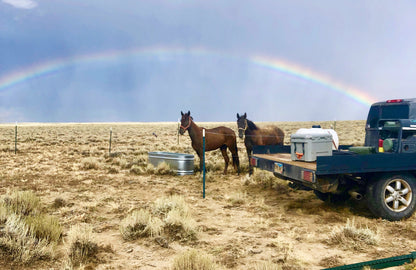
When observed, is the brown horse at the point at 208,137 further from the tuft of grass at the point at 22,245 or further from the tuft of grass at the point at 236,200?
the tuft of grass at the point at 22,245

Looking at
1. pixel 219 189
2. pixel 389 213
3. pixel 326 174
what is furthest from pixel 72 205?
pixel 389 213

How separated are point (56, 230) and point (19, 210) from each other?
6.80 ft

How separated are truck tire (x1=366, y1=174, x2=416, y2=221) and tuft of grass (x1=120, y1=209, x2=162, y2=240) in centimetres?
405

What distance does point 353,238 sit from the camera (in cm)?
509

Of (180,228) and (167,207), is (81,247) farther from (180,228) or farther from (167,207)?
(167,207)

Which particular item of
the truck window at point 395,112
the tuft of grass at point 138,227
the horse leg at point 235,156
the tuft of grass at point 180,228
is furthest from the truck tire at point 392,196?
the horse leg at point 235,156

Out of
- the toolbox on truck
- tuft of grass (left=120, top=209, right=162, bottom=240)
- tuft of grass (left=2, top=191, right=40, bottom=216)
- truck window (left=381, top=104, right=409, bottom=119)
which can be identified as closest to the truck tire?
the toolbox on truck

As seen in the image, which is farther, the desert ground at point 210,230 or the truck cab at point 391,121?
the truck cab at point 391,121

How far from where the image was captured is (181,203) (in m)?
7.05

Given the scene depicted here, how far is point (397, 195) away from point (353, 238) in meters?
1.77

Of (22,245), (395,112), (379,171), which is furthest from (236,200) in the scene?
(22,245)

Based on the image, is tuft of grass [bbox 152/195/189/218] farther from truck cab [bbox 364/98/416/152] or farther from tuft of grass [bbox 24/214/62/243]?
truck cab [bbox 364/98/416/152]

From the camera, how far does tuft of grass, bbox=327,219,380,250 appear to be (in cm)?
491

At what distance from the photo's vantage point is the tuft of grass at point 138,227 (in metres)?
5.43
